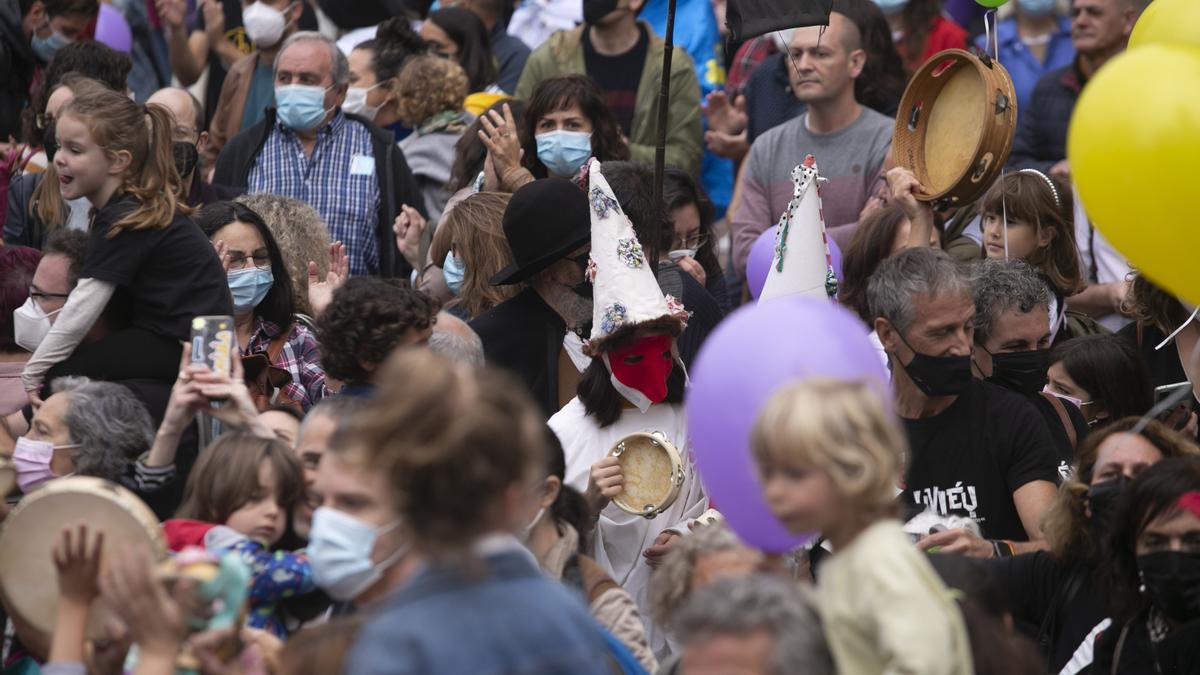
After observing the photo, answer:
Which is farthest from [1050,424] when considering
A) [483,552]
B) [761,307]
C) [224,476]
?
[483,552]

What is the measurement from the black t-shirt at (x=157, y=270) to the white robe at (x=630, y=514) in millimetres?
1399

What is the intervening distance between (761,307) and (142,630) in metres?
1.43

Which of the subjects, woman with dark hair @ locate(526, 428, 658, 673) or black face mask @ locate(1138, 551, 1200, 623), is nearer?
black face mask @ locate(1138, 551, 1200, 623)

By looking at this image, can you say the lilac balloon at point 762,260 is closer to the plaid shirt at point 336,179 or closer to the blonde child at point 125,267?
the blonde child at point 125,267

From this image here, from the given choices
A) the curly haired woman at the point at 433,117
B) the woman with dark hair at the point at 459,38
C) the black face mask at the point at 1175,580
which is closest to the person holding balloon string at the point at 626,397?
the black face mask at the point at 1175,580

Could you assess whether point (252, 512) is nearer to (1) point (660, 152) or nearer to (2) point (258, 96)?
(1) point (660, 152)

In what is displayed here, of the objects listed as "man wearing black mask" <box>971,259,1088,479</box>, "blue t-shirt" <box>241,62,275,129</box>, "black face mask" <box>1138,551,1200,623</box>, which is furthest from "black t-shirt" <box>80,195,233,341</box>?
"blue t-shirt" <box>241,62,275,129</box>

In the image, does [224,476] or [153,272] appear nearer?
[224,476]

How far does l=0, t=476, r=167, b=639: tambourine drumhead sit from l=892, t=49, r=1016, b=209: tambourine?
3.31m

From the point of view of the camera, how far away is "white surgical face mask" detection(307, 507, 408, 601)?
3.76 metres

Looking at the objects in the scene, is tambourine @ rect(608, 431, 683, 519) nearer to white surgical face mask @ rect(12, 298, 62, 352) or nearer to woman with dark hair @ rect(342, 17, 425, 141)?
white surgical face mask @ rect(12, 298, 62, 352)

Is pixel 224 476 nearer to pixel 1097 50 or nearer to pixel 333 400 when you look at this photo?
pixel 333 400

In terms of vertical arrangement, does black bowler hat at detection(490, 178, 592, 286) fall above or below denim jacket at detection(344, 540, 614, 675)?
below

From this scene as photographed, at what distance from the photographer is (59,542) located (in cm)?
372
